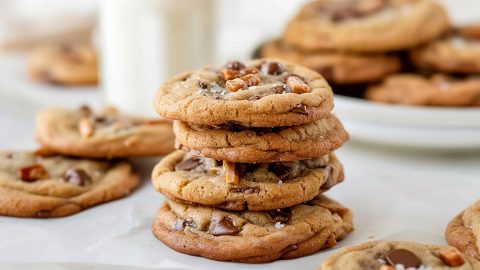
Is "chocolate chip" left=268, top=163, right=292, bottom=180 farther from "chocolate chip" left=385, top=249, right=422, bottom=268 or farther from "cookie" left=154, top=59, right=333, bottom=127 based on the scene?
"chocolate chip" left=385, top=249, right=422, bottom=268

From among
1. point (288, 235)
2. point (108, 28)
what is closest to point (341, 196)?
point (288, 235)

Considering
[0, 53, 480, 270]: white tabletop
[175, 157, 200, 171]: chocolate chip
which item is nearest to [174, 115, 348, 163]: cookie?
[175, 157, 200, 171]: chocolate chip

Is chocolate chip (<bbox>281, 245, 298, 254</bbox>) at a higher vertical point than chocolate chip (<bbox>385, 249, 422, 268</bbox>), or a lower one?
lower

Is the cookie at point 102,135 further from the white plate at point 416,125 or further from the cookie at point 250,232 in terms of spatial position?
the white plate at point 416,125

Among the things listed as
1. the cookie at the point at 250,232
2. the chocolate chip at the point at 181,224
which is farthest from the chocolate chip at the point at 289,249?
the chocolate chip at the point at 181,224

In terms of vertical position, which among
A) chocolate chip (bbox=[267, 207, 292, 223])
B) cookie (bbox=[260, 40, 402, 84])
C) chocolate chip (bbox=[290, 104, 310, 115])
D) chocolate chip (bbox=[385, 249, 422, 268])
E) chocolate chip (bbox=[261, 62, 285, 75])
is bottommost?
chocolate chip (bbox=[385, 249, 422, 268])

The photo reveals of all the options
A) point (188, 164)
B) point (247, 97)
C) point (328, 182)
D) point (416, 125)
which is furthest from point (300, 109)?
point (416, 125)
